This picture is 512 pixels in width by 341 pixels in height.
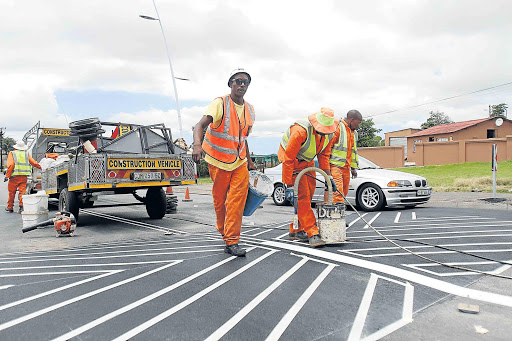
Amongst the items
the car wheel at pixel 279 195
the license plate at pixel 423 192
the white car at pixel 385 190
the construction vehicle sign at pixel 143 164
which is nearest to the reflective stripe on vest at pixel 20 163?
the construction vehicle sign at pixel 143 164

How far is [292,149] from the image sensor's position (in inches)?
198

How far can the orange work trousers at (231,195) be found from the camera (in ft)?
14.9

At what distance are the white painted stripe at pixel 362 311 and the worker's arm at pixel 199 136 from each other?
6.87ft

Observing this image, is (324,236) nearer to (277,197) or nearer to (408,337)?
(408,337)

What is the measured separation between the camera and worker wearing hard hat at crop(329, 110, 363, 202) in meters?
7.18

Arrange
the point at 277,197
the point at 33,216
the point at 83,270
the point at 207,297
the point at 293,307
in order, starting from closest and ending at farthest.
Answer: the point at 293,307, the point at 207,297, the point at 83,270, the point at 33,216, the point at 277,197

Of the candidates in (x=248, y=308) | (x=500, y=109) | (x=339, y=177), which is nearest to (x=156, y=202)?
(x=339, y=177)

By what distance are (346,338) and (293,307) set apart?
0.55 m

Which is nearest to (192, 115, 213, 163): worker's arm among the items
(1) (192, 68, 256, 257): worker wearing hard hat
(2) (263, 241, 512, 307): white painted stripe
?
(1) (192, 68, 256, 257): worker wearing hard hat

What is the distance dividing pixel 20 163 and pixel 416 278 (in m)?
10.6

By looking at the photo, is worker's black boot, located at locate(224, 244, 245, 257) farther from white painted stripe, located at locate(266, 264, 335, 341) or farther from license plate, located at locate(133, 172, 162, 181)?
license plate, located at locate(133, 172, 162, 181)

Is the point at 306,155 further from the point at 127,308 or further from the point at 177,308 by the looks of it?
the point at 127,308

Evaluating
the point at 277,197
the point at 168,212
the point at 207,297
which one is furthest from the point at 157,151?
the point at 207,297

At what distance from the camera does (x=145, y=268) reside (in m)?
4.05
